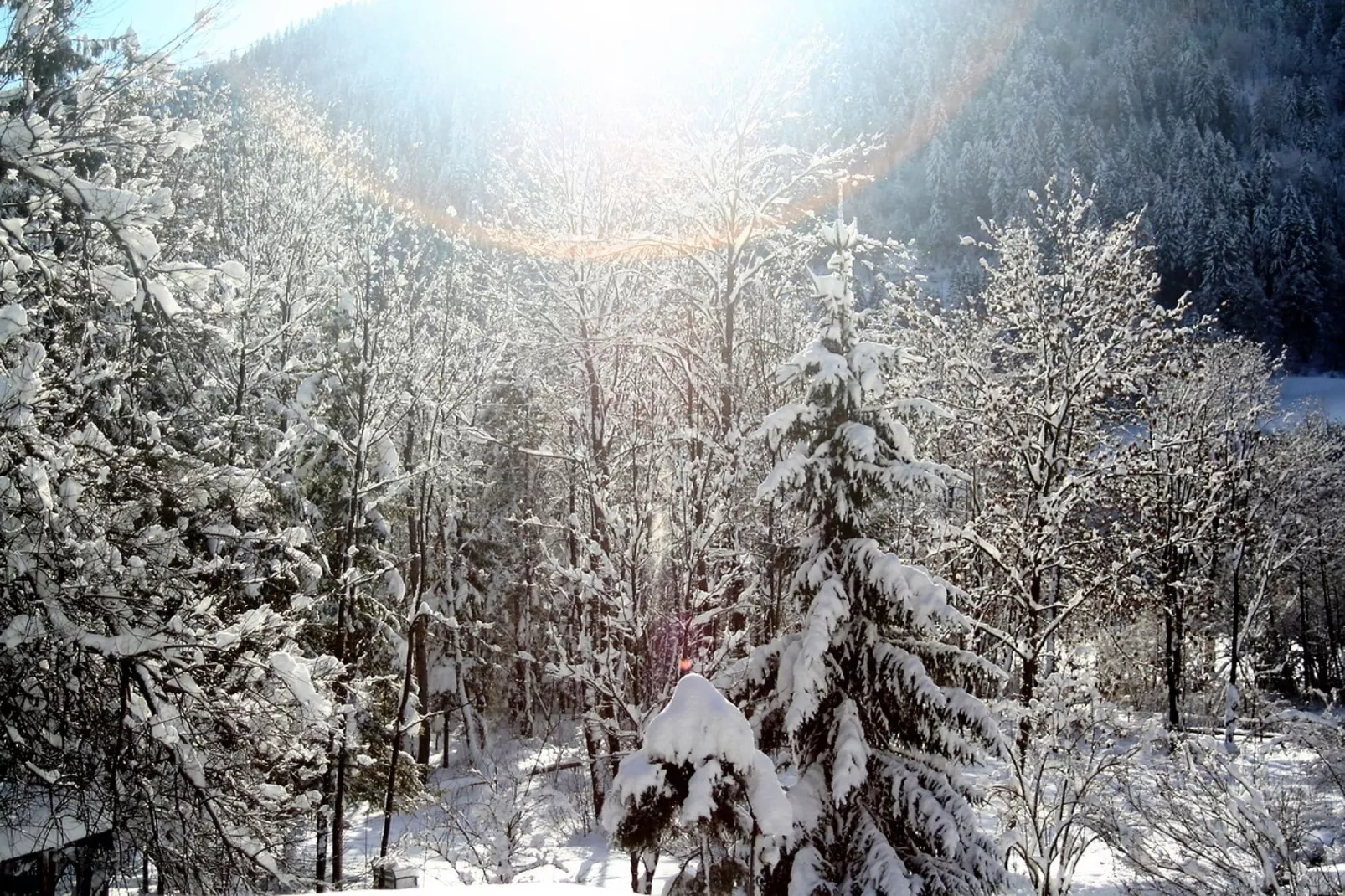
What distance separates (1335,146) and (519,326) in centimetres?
14002

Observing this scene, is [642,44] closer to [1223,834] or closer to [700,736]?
[700,736]

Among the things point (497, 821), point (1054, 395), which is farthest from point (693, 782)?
point (1054, 395)

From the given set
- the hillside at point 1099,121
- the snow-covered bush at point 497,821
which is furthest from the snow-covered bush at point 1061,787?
the hillside at point 1099,121

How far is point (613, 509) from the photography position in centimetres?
1223

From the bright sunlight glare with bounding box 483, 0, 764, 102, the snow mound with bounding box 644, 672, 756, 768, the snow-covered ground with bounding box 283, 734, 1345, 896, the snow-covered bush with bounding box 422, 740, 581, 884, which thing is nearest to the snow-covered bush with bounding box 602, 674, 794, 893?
the snow mound with bounding box 644, 672, 756, 768

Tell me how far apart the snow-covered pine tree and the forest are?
0.17 ft

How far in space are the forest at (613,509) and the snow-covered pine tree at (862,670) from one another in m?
0.05

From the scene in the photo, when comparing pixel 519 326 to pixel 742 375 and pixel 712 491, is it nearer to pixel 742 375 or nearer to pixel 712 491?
pixel 742 375

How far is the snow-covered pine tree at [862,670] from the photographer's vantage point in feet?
28.6

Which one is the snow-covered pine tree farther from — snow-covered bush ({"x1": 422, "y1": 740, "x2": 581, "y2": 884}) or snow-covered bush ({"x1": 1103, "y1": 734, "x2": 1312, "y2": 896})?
snow-covered bush ({"x1": 422, "y1": 740, "x2": 581, "y2": 884})

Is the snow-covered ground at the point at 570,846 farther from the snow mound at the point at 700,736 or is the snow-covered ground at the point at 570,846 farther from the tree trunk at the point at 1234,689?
the snow mound at the point at 700,736

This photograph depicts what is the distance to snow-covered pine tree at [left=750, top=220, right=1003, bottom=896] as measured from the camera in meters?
8.71

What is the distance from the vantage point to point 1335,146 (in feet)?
382

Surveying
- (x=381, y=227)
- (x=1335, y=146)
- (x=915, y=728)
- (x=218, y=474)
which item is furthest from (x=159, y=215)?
(x=1335, y=146)
